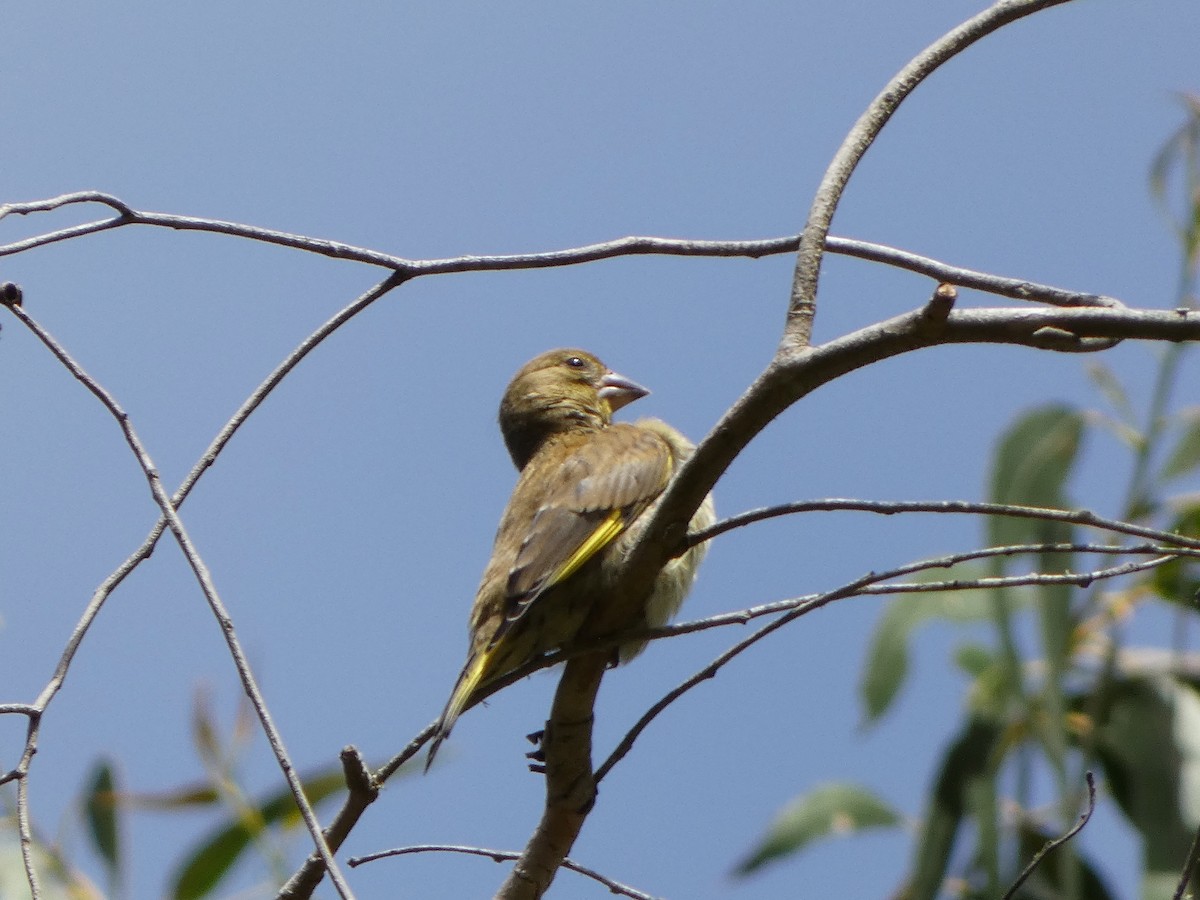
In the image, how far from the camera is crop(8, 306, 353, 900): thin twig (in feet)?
7.80

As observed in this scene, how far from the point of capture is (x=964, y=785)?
6.73 m

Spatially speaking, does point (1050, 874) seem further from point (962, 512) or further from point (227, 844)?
point (962, 512)

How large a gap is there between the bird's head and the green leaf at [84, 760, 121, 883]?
196 centimetres

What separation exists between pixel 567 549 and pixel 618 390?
7.35 ft

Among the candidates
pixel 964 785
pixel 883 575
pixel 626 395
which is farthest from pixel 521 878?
pixel 964 785

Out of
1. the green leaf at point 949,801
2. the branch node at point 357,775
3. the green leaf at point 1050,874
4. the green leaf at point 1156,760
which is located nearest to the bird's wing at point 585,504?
the branch node at point 357,775

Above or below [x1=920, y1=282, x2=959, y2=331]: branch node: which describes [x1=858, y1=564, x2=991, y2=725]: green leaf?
above

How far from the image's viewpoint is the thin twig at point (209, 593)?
238 cm

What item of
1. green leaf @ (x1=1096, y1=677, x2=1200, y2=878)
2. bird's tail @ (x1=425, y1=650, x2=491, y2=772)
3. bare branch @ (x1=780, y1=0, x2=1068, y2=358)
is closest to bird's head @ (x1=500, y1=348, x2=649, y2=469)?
bird's tail @ (x1=425, y1=650, x2=491, y2=772)

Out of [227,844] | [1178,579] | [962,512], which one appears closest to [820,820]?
[1178,579]

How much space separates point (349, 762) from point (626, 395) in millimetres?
3687

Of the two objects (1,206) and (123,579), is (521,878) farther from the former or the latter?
(1,206)

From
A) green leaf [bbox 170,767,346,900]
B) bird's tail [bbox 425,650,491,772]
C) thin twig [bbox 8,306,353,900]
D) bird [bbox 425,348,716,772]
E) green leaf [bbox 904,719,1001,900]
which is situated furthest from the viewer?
green leaf [bbox 904,719,1001,900]

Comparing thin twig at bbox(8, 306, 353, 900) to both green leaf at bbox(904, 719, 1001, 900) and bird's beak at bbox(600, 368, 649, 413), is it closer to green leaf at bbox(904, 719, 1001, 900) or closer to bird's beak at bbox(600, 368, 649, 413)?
bird's beak at bbox(600, 368, 649, 413)
